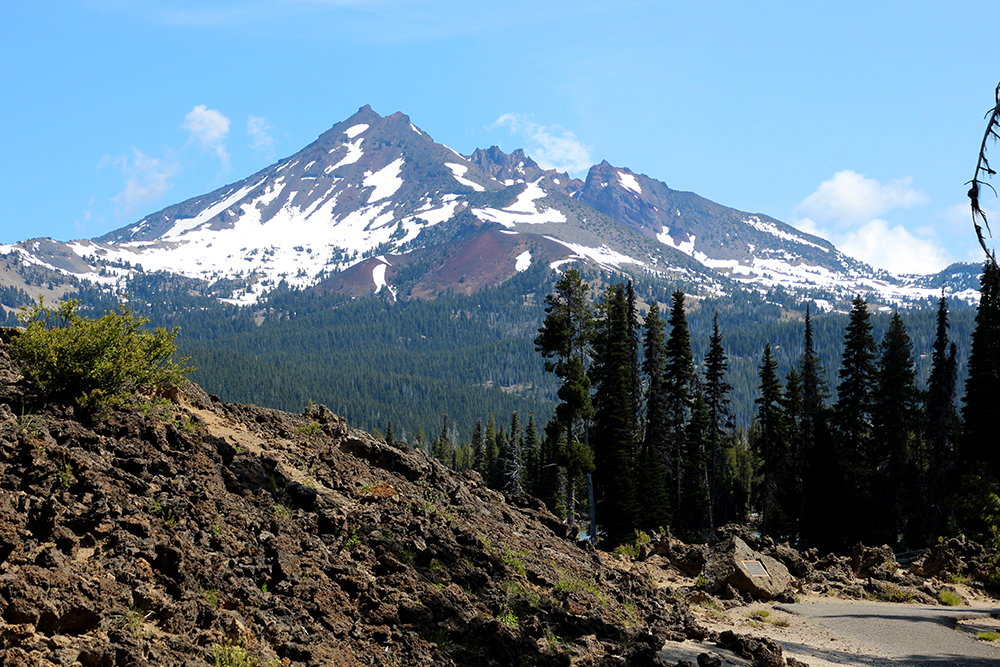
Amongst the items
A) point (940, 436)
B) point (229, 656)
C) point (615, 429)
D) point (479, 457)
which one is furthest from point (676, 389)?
point (479, 457)

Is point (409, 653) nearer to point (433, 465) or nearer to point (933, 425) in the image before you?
point (433, 465)

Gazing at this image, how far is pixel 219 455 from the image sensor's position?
1181 cm

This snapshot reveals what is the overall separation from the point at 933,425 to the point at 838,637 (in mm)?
32962

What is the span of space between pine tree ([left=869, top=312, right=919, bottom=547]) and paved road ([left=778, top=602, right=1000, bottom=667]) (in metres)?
27.7

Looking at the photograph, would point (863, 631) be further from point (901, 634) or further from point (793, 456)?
point (793, 456)

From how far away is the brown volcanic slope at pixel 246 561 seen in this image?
7.52 m

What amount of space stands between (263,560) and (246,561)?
0.81ft

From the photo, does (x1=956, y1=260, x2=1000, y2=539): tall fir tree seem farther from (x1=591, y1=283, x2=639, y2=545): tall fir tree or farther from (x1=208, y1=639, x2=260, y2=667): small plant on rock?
(x1=208, y1=639, x2=260, y2=667): small plant on rock

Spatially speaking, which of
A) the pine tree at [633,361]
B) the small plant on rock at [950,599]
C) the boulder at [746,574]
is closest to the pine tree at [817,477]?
the pine tree at [633,361]

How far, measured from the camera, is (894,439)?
44844 mm

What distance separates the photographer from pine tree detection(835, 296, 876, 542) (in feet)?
141

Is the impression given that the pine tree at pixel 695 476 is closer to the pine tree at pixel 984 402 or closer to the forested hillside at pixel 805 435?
the forested hillside at pixel 805 435

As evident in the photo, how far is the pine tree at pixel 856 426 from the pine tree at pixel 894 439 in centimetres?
59

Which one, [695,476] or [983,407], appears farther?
[695,476]
